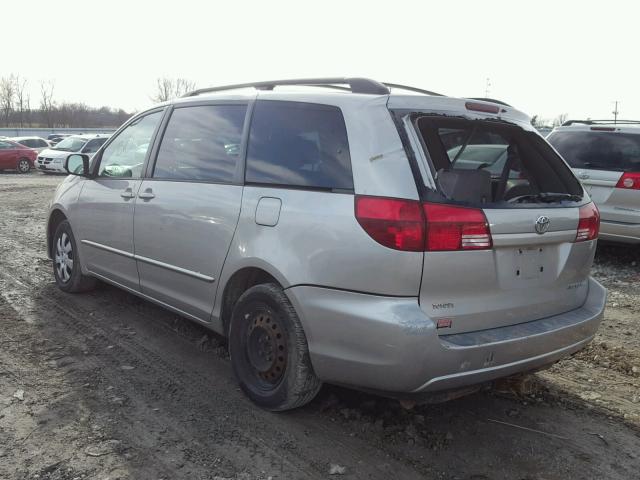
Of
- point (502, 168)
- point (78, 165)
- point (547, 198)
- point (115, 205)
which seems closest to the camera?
point (547, 198)

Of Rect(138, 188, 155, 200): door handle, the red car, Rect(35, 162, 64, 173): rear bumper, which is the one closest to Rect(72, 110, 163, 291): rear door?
Rect(138, 188, 155, 200): door handle

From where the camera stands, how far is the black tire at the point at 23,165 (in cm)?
2424

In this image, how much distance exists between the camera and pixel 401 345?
8.62 ft

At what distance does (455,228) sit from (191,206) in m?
1.82

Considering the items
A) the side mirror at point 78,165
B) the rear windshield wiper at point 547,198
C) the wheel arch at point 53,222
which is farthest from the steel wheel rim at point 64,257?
the rear windshield wiper at point 547,198

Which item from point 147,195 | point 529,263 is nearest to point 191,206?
point 147,195

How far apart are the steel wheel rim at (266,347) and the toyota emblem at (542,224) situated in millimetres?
1444

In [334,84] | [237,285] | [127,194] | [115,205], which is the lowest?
[237,285]

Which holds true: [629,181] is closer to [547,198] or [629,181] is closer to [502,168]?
[502,168]

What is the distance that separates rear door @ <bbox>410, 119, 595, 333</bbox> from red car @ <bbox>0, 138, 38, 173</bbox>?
24.6m

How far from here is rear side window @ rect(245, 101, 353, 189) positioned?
302cm

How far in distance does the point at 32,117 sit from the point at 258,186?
286 feet

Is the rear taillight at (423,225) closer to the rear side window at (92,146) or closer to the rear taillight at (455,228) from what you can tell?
the rear taillight at (455,228)

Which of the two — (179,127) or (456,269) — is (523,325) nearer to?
(456,269)
